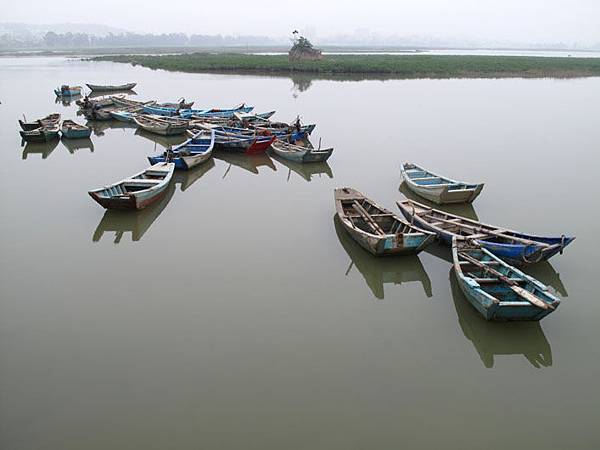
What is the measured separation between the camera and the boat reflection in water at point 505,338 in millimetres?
7562

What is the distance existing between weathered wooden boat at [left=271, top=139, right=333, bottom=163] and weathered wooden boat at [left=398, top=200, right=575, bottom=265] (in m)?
6.32

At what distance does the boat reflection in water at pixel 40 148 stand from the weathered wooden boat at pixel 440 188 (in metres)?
16.1

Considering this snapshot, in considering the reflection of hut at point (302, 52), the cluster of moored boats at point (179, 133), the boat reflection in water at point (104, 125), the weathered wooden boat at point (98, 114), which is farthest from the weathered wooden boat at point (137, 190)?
the reflection of hut at point (302, 52)

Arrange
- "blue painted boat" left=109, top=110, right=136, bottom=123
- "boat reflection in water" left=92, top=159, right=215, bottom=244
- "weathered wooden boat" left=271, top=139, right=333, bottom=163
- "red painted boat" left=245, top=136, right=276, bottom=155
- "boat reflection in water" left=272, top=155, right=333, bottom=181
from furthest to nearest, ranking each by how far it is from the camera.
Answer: "blue painted boat" left=109, top=110, right=136, bottom=123, "red painted boat" left=245, top=136, right=276, bottom=155, "weathered wooden boat" left=271, top=139, right=333, bottom=163, "boat reflection in water" left=272, top=155, right=333, bottom=181, "boat reflection in water" left=92, top=159, right=215, bottom=244

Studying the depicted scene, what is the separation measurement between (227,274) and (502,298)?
5908 mm

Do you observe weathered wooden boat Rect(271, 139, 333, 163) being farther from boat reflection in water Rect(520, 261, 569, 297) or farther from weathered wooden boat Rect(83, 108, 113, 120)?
weathered wooden boat Rect(83, 108, 113, 120)

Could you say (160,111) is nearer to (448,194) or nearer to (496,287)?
(448,194)

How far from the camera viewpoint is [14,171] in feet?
55.3

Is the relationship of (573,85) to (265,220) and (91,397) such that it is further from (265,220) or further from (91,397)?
(91,397)

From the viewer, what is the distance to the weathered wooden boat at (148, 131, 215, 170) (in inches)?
635

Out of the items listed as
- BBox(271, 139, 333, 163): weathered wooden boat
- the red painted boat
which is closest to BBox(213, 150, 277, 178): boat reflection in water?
the red painted boat

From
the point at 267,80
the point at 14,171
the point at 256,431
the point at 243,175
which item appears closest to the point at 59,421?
the point at 256,431

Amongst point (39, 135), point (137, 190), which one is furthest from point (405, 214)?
point (39, 135)

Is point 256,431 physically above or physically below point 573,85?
below
